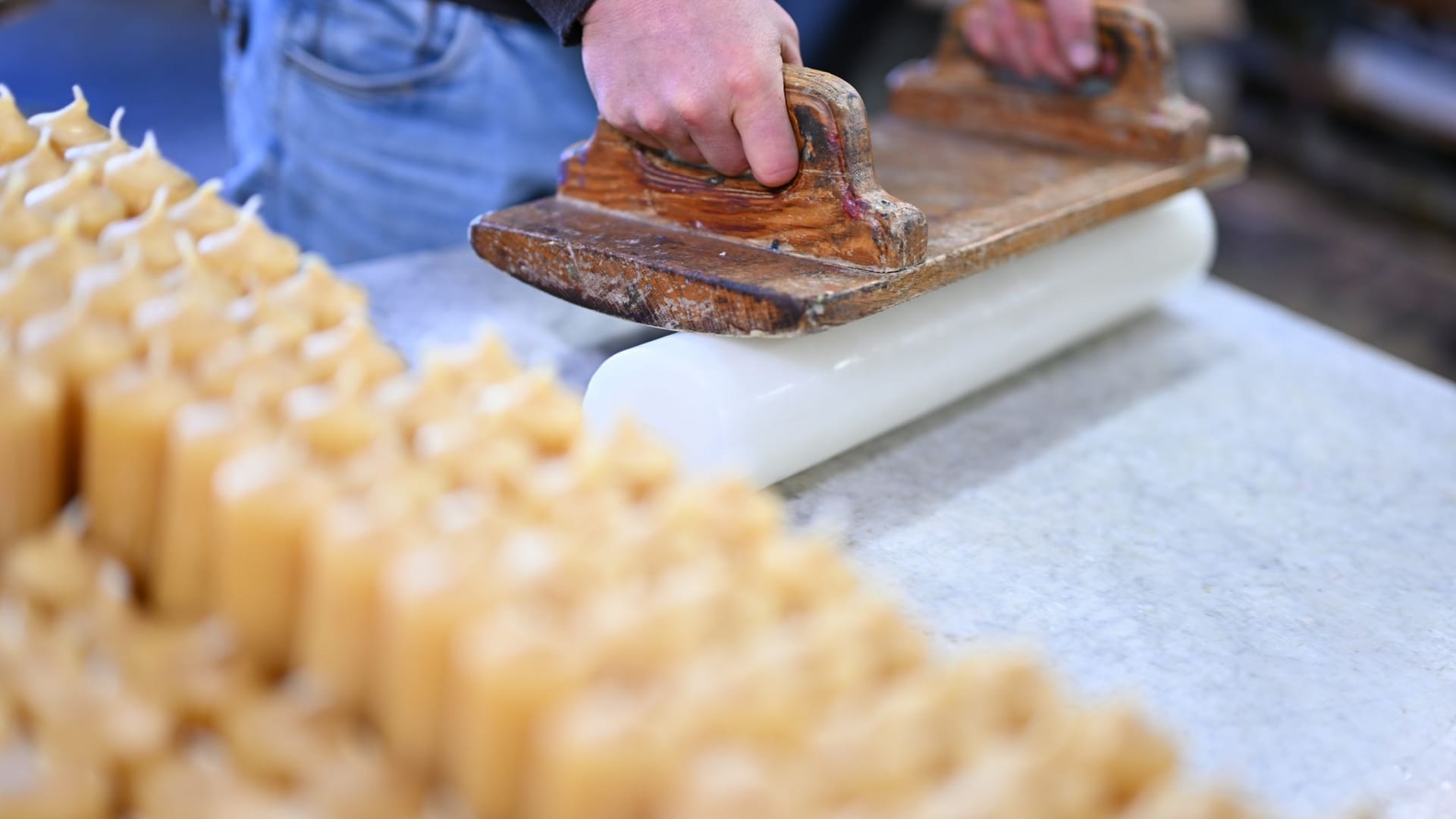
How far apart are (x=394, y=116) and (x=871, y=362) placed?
1.06 m

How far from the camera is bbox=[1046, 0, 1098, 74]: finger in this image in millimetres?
1811

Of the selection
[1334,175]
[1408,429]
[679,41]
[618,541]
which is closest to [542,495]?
[618,541]

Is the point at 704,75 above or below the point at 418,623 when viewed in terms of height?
above

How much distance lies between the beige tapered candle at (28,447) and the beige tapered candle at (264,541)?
0.15 meters

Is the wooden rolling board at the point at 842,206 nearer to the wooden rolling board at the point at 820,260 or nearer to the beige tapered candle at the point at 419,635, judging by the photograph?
the wooden rolling board at the point at 820,260

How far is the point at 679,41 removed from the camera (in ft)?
Answer: 4.28

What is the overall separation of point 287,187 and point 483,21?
465 millimetres

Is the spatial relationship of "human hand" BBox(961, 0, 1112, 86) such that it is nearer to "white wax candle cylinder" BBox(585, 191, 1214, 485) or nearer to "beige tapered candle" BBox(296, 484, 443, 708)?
"white wax candle cylinder" BBox(585, 191, 1214, 485)

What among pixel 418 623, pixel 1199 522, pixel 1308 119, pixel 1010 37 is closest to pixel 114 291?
pixel 418 623

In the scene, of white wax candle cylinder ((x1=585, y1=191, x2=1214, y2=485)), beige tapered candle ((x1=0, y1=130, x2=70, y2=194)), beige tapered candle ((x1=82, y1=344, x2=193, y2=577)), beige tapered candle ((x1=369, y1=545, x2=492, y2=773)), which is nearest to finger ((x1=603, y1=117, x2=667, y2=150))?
white wax candle cylinder ((x1=585, y1=191, x2=1214, y2=485))

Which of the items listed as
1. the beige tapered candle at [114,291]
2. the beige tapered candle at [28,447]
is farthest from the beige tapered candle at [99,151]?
the beige tapered candle at [28,447]

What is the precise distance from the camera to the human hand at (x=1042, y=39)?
182 centimetres

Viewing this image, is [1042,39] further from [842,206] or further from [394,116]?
[394,116]

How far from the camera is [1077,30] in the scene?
1.82 meters
